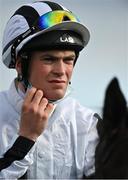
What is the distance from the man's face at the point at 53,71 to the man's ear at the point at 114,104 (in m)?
0.74

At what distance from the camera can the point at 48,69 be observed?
1.52 meters

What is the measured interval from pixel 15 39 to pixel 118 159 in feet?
2.92

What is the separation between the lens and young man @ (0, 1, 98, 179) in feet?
4.83

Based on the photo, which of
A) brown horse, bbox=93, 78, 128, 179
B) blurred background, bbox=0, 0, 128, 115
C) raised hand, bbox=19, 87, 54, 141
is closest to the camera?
brown horse, bbox=93, 78, 128, 179

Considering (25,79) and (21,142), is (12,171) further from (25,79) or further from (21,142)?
(25,79)

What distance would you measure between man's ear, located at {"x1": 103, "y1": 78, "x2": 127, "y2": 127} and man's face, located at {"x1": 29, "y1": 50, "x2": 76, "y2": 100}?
738mm

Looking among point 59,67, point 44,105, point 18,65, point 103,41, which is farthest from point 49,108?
point 103,41

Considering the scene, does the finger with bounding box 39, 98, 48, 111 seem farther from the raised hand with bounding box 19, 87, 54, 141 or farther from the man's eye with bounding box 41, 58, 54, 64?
the man's eye with bounding box 41, 58, 54, 64

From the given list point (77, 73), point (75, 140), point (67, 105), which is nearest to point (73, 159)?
point (75, 140)

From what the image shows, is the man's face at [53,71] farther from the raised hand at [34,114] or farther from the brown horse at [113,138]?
the brown horse at [113,138]

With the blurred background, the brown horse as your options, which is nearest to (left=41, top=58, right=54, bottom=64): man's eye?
the brown horse

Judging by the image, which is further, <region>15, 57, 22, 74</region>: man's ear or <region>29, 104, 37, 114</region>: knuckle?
<region>15, 57, 22, 74</region>: man's ear

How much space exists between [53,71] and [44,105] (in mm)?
101

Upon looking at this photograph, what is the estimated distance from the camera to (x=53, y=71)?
1.51m
